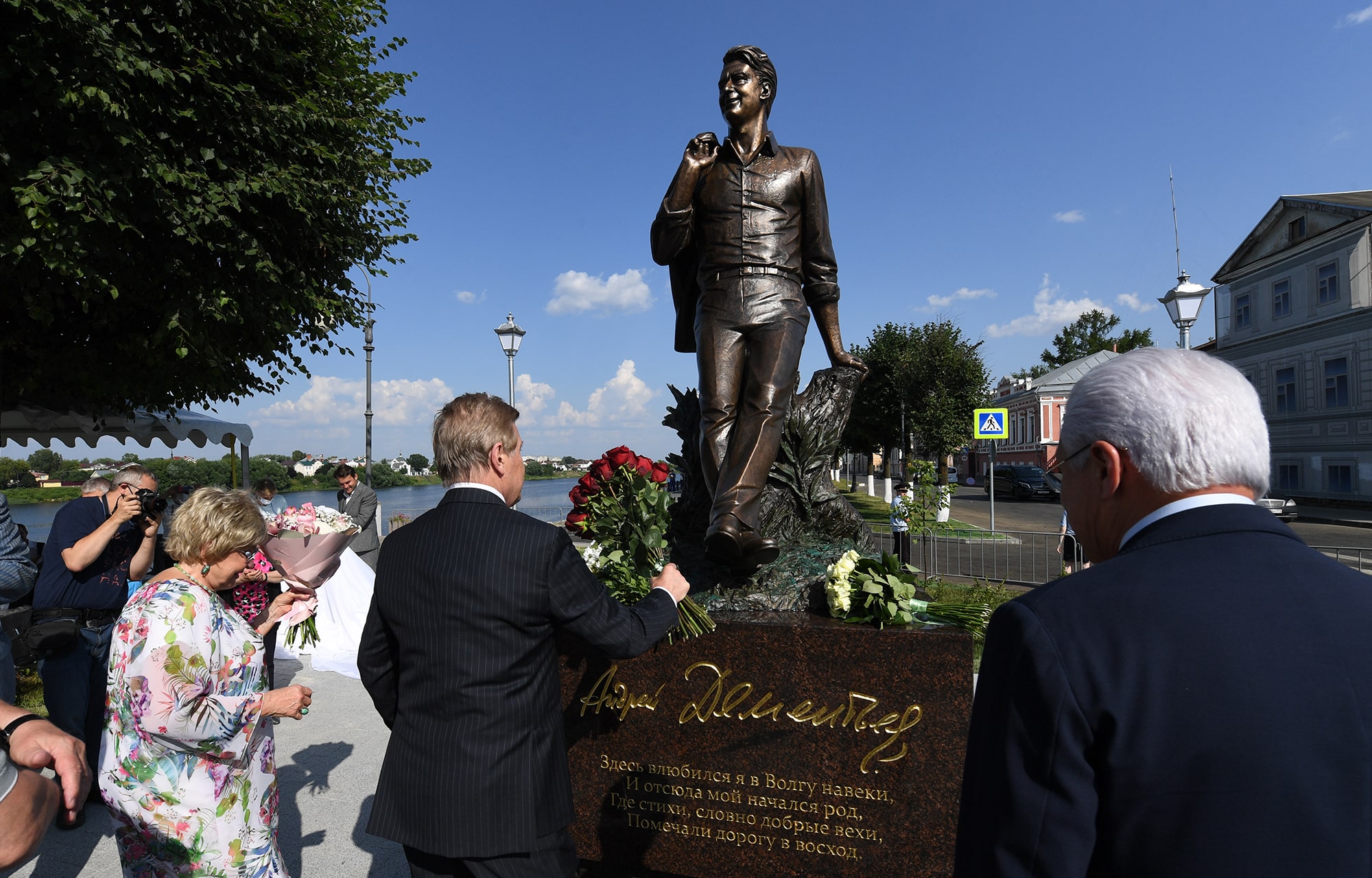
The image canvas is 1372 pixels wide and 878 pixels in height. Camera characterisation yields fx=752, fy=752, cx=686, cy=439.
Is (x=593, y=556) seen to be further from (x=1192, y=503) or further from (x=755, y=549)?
(x=1192, y=503)

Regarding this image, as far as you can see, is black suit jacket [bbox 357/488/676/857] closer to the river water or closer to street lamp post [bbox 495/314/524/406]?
the river water

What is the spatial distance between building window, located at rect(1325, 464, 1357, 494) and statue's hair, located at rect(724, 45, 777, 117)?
1222 inches

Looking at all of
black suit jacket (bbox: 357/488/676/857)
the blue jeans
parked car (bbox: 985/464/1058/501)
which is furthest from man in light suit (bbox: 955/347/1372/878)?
parked car (bbox: 985/464/1058/501)

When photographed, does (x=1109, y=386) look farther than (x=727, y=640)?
No

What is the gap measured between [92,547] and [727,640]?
3.62m

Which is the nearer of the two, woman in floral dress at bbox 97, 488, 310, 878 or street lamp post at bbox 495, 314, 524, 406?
woman in floral dress at bbox 97, 488, 310, 878

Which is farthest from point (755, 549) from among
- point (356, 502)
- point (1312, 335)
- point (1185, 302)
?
point (1312, 335)

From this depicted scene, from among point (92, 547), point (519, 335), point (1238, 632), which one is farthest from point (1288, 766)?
point (519, 335)

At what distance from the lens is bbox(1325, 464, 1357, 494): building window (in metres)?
25.7

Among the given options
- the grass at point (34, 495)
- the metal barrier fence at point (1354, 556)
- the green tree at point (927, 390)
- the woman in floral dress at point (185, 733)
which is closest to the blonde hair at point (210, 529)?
the woman in floral dress at point (185, 733)

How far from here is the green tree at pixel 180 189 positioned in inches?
266

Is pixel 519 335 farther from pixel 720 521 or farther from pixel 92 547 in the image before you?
pixel 720 521

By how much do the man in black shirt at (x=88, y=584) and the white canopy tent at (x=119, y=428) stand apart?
294 inches

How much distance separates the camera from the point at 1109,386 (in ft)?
3.98
